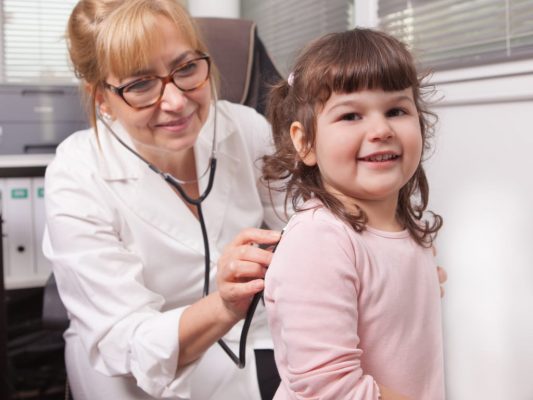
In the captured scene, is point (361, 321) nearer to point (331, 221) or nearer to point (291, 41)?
point (331, 221)

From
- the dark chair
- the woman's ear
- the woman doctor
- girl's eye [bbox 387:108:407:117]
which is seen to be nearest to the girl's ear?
girl's eye [bbox 387:108:407:117]

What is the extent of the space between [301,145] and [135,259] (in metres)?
0.46

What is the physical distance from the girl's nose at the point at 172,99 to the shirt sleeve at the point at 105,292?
20cm

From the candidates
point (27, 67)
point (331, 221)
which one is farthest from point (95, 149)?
point (27, 67)

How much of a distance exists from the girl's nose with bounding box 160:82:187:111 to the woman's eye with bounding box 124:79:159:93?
0.08 feet

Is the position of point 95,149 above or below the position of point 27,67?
below

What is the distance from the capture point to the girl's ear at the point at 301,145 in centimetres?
78

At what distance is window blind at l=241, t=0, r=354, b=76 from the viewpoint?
2025 millimetres

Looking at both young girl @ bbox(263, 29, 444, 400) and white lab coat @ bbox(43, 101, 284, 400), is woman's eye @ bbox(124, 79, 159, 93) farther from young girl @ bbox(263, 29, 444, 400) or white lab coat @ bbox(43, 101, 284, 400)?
young girl @ bbox(263, 29, 444, 400)

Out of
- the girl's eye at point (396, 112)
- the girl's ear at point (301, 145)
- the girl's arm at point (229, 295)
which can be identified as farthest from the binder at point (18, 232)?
the girl's eye at point (396, 112)

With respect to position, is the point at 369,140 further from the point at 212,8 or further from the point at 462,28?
the point at 212,8

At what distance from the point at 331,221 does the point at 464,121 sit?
2.28ft

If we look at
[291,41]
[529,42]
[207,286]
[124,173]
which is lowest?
[207,286]

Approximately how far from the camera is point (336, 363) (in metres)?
0.66
